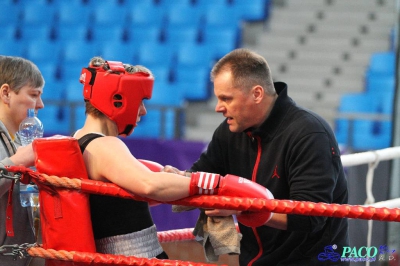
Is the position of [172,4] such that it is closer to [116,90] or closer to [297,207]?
[116,90]

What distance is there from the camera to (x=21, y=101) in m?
2.83

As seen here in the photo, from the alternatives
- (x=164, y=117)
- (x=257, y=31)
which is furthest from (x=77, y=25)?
(x=164, y=117)

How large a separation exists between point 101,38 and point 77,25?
550mm

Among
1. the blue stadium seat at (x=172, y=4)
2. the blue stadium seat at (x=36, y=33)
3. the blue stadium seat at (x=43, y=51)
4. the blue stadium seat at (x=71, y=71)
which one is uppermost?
the blue stadium seat at (x=172, y=4)

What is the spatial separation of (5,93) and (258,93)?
96 cm

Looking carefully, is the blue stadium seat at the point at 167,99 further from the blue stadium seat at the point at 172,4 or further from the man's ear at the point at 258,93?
the man's ear at the point at 258,93

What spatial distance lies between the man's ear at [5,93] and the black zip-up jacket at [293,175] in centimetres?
91

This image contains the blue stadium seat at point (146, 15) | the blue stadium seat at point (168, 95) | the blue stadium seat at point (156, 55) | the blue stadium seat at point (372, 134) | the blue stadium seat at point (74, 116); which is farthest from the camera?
the blue stadium seat at point (146, 15)

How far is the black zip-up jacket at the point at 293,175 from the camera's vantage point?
8.40 ft

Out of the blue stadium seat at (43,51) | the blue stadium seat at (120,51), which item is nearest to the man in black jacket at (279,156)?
the blue stadium seat at (120,51)

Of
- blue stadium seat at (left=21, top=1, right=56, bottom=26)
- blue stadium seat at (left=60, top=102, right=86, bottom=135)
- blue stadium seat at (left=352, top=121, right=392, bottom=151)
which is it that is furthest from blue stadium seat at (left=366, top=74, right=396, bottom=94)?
blue stadium seat at (left=21, top=1, right=56, bottom=26)

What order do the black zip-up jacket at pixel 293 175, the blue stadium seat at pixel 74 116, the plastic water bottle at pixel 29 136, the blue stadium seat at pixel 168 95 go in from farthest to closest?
1. the blue stadium seat at pixel 168 95
2. the blue stadium seat at pixel 74 116
3. the plastic water bottle at pixel 29 136
4. the black zip-up jacket at pixel 293 175

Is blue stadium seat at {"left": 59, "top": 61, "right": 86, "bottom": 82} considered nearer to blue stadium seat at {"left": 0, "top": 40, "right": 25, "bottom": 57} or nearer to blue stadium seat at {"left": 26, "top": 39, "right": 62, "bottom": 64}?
blue stadium seat at {"left": 26, "top": 39, "right": 62, "bottom": 64}

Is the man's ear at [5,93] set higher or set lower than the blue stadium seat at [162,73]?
higher
